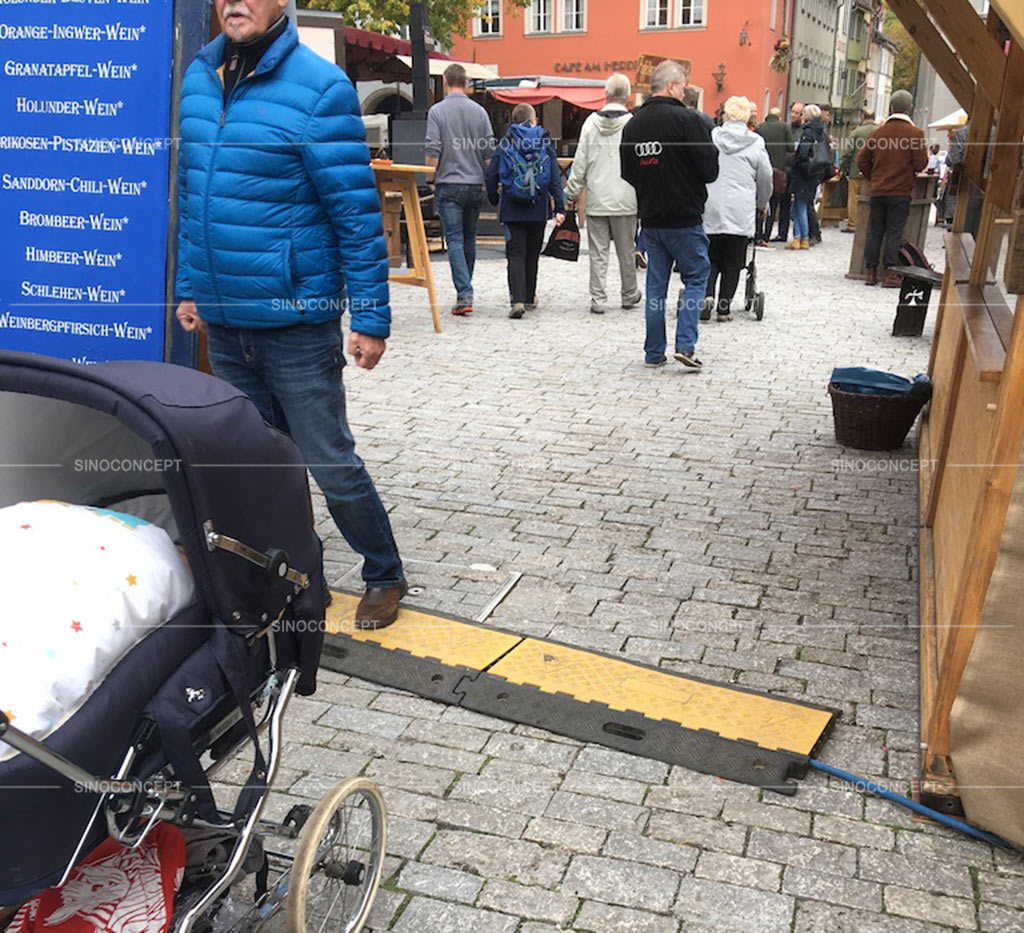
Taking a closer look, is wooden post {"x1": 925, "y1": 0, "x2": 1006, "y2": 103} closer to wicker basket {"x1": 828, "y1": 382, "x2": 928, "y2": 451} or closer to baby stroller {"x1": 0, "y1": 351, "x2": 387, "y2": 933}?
wicker basket {"x1": 828, "y1": 382, "x2": 928, "y2": 451}

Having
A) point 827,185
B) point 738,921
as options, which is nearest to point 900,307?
point 738,921

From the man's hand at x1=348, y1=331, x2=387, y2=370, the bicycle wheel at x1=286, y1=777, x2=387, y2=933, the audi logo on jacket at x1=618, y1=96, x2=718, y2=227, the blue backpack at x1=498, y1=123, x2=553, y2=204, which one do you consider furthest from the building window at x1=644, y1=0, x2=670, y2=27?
the bicycle wheel at x1=286, y1=777, x2=387, y2=933

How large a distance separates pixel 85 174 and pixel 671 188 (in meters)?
4.85

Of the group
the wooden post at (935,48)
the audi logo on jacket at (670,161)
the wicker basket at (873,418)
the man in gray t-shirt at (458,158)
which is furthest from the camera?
the man in gray t-shirt at (458,158)

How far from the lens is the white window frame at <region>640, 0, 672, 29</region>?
4222 centimetres

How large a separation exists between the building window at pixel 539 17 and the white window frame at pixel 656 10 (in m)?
3.79

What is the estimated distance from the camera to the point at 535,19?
144ft

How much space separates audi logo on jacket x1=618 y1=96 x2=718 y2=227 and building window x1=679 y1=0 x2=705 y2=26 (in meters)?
36.7

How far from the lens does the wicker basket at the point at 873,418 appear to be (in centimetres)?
646

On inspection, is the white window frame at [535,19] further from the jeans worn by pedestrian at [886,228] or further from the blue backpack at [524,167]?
the blue backpack at [524,167]

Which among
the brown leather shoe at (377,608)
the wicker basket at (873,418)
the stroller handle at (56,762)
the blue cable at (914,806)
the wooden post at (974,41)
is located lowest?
the blue cable at (914,806)

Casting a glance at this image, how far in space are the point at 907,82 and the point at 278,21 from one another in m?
68.9

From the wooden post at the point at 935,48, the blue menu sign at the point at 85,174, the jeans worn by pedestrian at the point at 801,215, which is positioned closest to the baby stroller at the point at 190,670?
the blue menu sign at the point at 85,174

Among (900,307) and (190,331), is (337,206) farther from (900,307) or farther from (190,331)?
(900,307)
